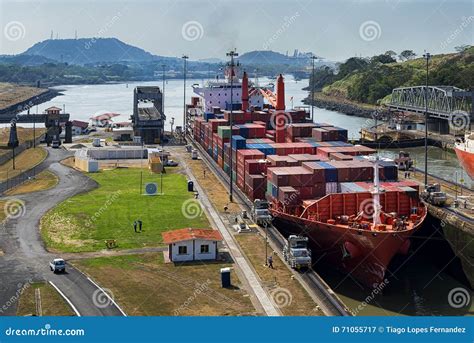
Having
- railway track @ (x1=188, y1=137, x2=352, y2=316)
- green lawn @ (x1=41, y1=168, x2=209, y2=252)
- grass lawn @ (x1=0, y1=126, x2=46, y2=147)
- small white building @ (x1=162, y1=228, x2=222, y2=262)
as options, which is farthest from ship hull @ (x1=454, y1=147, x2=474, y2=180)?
grass lawn @ (x1=0, y1=126, x2=46, y2=147)

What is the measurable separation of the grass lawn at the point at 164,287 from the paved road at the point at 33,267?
39.2 inches

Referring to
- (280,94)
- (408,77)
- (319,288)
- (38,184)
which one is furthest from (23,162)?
(408,77)

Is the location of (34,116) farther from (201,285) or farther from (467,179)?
(201,285)

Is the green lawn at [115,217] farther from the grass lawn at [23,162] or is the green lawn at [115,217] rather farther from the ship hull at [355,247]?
the grass lawn at [23,162]

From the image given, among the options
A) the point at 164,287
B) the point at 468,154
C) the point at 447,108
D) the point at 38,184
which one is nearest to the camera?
the point at 164,287

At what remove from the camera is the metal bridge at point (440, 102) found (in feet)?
348

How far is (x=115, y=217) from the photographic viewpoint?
151 feet

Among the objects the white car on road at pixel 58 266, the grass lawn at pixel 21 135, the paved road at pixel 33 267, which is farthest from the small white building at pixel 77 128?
the white car on road at pixel 58 266

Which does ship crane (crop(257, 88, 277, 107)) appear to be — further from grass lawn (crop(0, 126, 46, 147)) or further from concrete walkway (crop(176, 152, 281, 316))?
concrete walkway (crop(176, 152, 281, 316))

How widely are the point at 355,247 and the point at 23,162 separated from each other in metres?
50.3

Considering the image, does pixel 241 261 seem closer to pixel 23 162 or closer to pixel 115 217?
pixel 115 217

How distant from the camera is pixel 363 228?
36.9 meters

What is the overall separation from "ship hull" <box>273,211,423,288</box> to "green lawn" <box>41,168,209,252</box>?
8.30 meters

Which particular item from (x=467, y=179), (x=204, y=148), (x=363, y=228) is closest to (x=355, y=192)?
(x=363, y=228)
